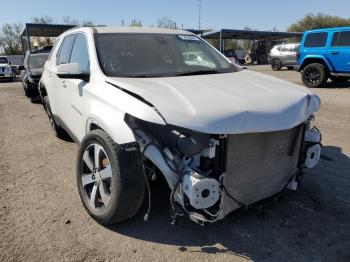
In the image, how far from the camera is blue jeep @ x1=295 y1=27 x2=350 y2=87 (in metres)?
12.1

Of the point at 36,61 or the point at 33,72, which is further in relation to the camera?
the point at 36,61

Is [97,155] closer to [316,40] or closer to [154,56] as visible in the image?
[154,56]

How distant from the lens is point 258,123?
2627mm

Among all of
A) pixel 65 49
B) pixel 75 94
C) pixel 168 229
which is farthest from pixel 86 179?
pixel 65 49

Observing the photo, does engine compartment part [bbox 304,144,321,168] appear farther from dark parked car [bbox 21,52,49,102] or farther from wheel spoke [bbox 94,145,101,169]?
dark parked car [bbox 21,52,49,102]

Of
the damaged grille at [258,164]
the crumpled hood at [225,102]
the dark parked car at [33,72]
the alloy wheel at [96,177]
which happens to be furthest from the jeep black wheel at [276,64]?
the alloy wheel at [96,177]

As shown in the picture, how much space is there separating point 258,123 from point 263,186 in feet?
2.42

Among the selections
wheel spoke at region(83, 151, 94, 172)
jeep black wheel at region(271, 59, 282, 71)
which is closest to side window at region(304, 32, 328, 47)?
wheel spoke at region(83, 151, 94, 172)

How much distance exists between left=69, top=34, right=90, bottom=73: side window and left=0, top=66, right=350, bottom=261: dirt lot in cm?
139

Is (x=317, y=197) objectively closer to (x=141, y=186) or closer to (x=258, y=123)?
(x=258, y=123)

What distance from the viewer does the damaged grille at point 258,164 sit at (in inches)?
110

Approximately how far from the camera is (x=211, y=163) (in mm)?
2713

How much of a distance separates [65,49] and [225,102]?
3.20m

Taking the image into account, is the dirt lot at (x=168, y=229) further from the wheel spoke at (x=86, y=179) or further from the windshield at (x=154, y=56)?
the windshield at (x=154, y=56)
